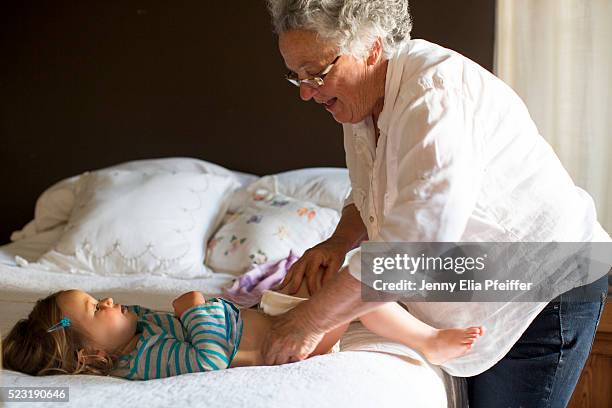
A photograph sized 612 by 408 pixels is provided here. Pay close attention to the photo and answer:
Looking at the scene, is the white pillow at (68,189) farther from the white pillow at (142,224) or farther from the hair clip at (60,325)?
the hair clip at (60,325)

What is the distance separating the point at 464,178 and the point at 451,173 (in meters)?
0.03

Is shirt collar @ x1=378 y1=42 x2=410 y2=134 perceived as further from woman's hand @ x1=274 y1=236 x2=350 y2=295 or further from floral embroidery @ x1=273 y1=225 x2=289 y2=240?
floral embroidery @ x1=273 y1=225 x2=289 y2=240

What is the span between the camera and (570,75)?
2.99 metres

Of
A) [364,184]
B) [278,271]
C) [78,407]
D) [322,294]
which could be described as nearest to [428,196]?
[322,294]

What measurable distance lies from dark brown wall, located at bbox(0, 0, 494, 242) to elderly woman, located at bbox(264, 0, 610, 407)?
176 cm

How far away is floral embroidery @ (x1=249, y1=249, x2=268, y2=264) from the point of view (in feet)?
9.12

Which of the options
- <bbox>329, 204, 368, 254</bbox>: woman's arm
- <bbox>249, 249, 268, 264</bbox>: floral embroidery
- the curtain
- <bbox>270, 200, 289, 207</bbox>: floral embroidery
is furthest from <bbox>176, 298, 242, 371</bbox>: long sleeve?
the curtain

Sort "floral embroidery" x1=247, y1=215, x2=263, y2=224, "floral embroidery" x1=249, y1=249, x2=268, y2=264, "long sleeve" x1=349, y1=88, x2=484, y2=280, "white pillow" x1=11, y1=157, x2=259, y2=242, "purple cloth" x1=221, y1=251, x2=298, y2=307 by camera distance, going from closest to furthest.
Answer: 1. "long sleeve" x1=349, y1=88, x2=484, y2=280
2. "purple cloth" x1=221, y1=251, x2=298, y2=307
3. "floral embroidery" x1=249, y1=249, x2=268, y2=264
4. "floral embroidery" x1=247, y1=215, x2=263, y2=224
5. "white pillow" x1=11, y1=157, x2=259, y2=242

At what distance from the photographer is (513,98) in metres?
1.62

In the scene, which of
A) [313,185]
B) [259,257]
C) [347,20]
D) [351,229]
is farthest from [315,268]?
[313,185]

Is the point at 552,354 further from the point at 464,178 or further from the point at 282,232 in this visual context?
the point at 282,232

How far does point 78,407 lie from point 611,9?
2.37 meters

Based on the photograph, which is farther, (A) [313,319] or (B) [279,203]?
(B) [279,203]

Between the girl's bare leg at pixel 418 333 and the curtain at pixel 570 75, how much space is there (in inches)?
61.4
